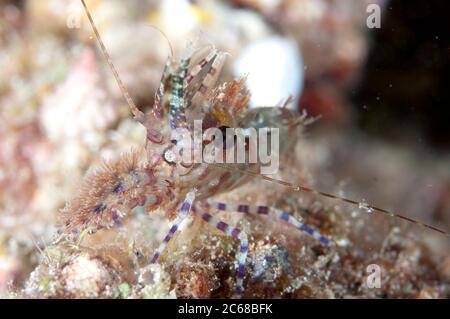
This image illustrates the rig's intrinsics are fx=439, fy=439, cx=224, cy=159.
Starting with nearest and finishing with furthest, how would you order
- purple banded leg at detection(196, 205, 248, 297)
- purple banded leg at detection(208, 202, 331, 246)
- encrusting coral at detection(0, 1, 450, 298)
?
encrusting coral at detection(0, 1, 450, 298) < purple banded leg at detection(196, 205, 248, 297) < purple banded leg at detection(208, 202, 331, 246)

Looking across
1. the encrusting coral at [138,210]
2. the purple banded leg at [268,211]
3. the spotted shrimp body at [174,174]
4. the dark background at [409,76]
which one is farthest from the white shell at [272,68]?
the purple banded leg at [268,211]

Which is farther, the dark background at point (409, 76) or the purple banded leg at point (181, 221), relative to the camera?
the dark background at point (409, 76)

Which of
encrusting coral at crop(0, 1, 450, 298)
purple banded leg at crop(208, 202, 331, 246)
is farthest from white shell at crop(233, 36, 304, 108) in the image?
purple banded leg at crop(208, 202, 331, 246)

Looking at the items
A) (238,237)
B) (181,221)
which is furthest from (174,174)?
(238,237)

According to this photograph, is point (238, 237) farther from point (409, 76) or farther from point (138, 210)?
point (409, 76)

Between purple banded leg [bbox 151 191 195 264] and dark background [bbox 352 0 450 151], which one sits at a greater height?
dark background [bbox 352 0 450 151]

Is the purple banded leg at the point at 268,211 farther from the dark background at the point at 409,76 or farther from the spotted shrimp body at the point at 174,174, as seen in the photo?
the dark background at the point at 409,76

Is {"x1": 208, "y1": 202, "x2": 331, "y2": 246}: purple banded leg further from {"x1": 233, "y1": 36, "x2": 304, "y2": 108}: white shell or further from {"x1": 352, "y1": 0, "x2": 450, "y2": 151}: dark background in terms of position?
{"x1": 352, "y1": 0, "x2": 450, "y2": 151}: dark background
